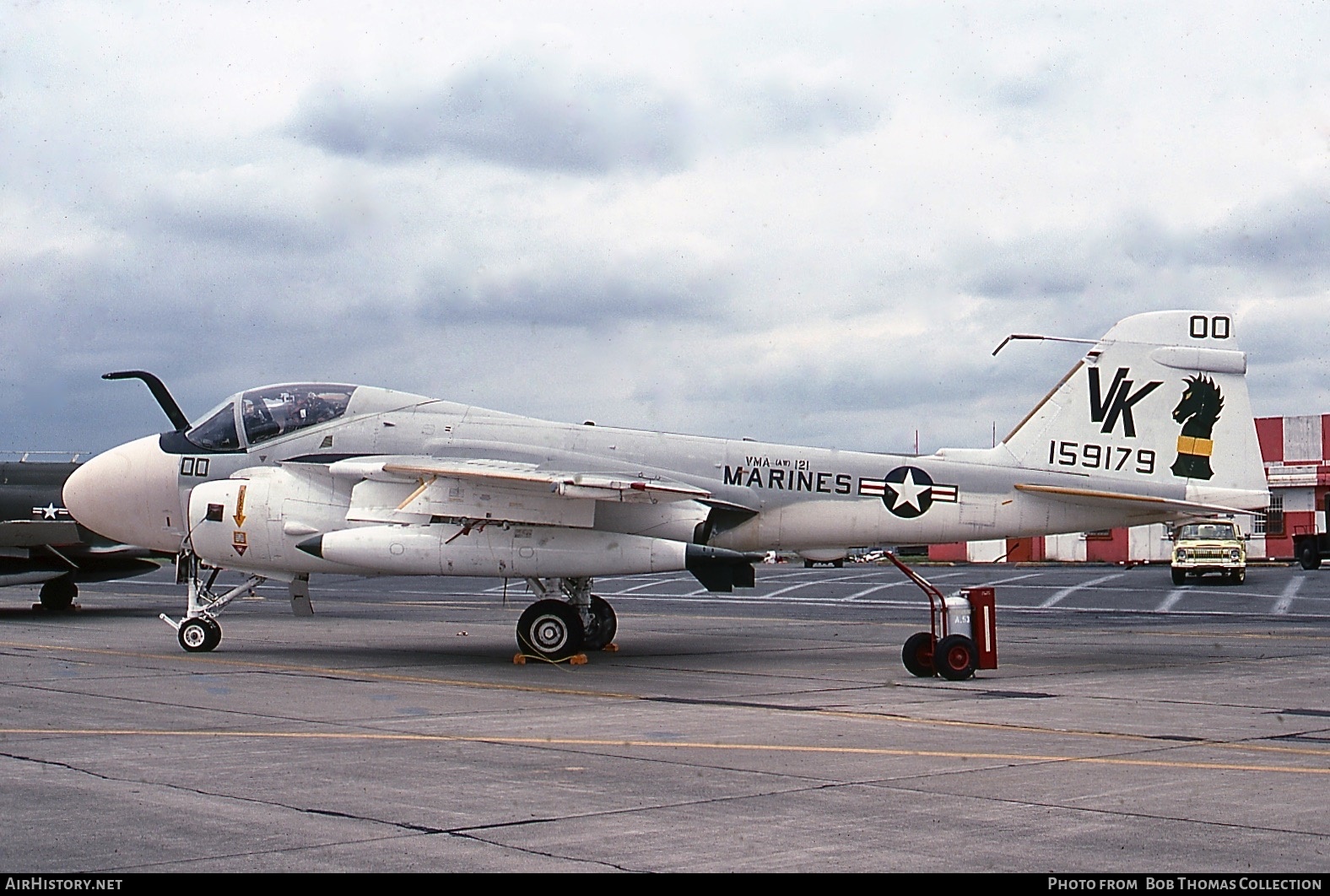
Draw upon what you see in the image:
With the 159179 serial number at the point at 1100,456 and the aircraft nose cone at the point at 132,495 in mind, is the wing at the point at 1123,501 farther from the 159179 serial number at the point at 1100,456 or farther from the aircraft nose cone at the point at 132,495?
the aircraft nose cone at the point at 132,495

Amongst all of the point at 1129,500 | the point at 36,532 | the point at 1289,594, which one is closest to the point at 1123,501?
the point at 1129,500

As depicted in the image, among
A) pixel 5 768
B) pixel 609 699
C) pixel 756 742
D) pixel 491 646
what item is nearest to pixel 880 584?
pixel 491 646

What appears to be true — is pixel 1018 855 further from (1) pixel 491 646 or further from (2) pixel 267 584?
(2) pixel 267 584

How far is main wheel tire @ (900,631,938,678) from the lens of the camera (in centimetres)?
1648

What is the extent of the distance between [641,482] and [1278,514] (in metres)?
55.9

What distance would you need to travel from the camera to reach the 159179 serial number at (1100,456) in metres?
17.5

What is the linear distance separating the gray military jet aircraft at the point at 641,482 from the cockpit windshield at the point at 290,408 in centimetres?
3

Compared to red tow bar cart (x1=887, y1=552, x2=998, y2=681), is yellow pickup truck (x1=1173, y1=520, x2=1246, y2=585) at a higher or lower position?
higher

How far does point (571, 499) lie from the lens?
56.3 ft

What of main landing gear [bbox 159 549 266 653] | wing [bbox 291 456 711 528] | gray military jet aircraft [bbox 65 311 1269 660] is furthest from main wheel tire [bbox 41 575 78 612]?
wing [bbox 291 456 711 528]

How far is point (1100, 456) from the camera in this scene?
17562 millimetres

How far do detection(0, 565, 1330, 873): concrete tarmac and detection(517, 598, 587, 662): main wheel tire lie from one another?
0.28 m

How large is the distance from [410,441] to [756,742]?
8.72m

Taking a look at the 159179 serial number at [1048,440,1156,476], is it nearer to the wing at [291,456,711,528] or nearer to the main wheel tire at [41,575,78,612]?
the wing at [291,456,711,528]
